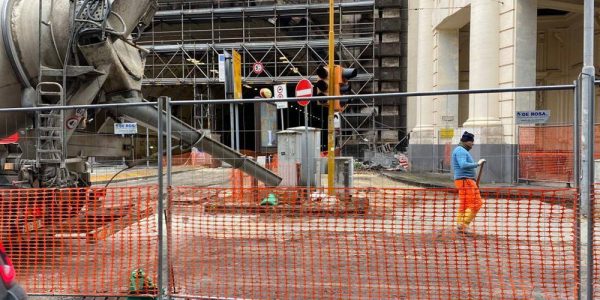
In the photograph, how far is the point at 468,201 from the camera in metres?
6.65

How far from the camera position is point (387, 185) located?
243 inches

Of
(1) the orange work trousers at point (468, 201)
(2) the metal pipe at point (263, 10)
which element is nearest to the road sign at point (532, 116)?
(1) the orange work trousers at point (468, 201)

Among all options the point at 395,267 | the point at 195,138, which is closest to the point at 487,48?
the point at 195,138

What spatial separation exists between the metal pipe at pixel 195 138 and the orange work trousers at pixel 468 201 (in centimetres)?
348

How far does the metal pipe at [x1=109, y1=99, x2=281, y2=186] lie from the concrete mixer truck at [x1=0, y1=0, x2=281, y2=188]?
197mm

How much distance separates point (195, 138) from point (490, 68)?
39.0 feet

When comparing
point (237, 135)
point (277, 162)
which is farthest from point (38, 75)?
point (277, 162)

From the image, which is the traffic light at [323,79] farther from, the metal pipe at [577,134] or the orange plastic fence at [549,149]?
the metal pipe at [577,134]

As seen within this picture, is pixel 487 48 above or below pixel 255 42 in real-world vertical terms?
below

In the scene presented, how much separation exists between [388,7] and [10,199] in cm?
2920

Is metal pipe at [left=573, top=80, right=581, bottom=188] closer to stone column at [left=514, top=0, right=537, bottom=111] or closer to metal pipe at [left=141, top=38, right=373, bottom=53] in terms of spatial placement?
stone column at [left=514, top=0, right=537, bottom=111]

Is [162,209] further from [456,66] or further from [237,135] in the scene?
[456,66]

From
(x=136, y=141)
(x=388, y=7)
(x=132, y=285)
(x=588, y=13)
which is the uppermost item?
(x=388, y=7)

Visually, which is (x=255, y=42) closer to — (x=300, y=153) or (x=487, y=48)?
(x=487, y=48)
